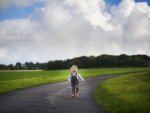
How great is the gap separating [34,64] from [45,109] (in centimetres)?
14906

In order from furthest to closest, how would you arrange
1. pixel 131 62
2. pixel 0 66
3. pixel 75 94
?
pixel 131 62, pixel 0 66, pixel 75 94

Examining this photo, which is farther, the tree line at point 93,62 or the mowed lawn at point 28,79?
the tree line at point 93,62

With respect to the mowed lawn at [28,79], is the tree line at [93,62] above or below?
above

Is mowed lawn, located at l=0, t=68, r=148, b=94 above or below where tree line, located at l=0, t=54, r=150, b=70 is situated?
below

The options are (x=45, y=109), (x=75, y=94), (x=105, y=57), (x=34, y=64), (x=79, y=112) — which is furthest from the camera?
(x=34, y=64)

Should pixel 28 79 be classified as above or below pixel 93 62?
below

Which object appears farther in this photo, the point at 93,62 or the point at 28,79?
the point at 93,62

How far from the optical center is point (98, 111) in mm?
8195

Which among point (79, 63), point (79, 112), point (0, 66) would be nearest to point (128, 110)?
point (79, 112)

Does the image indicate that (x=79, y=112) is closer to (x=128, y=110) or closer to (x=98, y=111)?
(x=98, y=111)

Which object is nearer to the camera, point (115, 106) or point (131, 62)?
point (115, 106)

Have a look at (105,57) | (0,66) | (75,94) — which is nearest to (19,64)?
(0,66)

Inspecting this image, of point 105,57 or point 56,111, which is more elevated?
point 105,57

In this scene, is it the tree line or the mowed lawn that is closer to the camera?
the mowed lawn
